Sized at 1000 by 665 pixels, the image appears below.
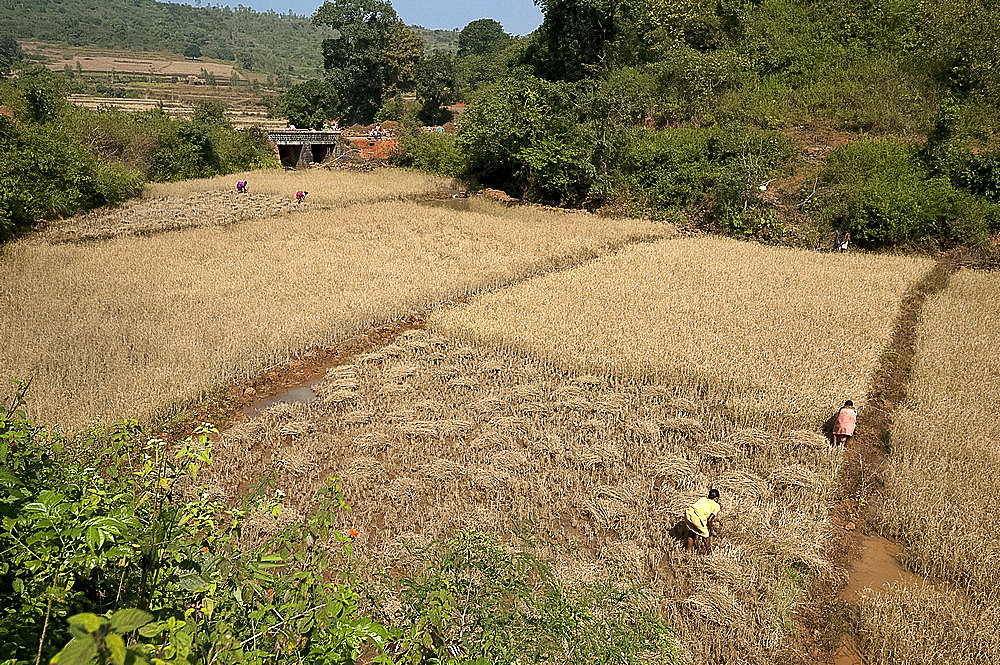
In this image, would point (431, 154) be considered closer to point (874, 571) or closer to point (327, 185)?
point (327, 185)

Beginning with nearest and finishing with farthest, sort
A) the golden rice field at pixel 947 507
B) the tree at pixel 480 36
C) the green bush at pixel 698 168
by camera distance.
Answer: the golden rice field at pixel 947 507
the green bush at pixel 698 168
the tree at pixel 480 36

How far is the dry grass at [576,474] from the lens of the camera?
5.03m

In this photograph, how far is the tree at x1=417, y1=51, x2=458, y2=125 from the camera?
44562 millimetres

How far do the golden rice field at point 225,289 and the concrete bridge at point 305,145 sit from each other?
14.9 meters

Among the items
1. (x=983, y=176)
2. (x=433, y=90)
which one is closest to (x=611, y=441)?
(x=983, y=176)

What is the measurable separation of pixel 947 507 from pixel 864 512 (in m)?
0.71

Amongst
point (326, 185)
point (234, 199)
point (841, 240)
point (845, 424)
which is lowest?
point (845, 424)

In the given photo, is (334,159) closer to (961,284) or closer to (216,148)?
(216,148)

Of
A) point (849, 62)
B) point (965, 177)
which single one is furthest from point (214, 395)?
point (849, 62)

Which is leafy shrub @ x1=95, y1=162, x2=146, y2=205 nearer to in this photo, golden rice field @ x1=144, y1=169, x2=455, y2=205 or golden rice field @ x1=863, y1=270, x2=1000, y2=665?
golden rice field @ x1=144, y1=169, x2=455, y2=205

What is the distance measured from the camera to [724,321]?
→ 10.7m

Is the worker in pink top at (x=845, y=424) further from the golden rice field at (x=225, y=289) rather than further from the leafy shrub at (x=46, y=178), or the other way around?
the leafy shrub at (x=46, y=178)

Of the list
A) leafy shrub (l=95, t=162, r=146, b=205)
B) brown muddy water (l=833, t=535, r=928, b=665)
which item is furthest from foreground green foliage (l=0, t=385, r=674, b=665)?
leafy shrub (l=95, t=162, r=146, b=205)

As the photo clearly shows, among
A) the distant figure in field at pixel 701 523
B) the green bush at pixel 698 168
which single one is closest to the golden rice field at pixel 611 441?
the distant figure in field at pixel 701 523
